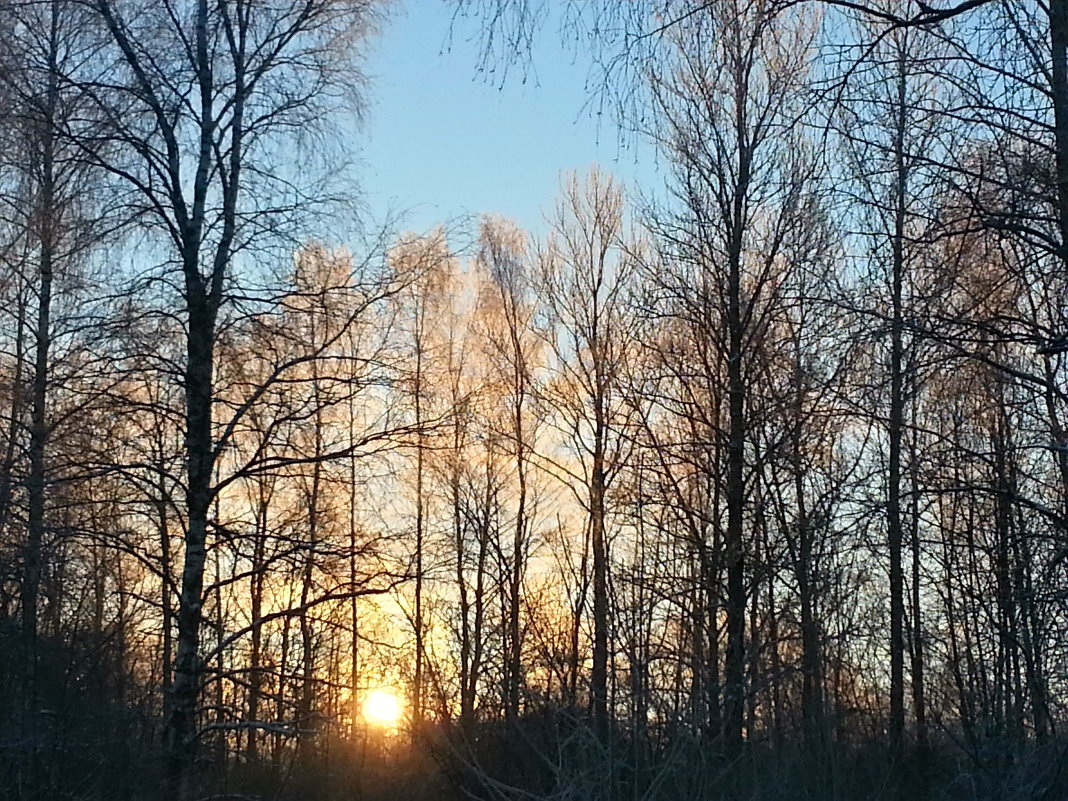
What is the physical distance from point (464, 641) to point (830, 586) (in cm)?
608

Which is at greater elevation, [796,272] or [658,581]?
[796,272]

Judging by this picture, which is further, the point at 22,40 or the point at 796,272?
the point at 796,272

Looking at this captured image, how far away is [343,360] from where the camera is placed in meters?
11.0

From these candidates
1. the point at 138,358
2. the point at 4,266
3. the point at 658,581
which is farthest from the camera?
the point at 4,266

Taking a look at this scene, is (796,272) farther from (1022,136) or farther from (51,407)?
(51,407)

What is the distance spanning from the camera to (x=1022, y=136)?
7.62 metres

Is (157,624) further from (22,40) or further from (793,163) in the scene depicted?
(793,163)

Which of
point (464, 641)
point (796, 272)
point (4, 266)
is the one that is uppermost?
point (4, 266)

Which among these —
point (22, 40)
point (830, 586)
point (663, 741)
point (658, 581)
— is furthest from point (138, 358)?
point (830, 586)

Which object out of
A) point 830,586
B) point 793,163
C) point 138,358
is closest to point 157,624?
point 138,358

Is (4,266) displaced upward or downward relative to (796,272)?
upward

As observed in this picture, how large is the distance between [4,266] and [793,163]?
36.0ft

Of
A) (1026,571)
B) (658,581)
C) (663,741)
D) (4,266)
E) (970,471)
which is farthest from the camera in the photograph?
(4,266)

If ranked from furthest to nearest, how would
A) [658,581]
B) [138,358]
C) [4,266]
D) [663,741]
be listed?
[4,266], [138,358], [658,581], [663,741]
